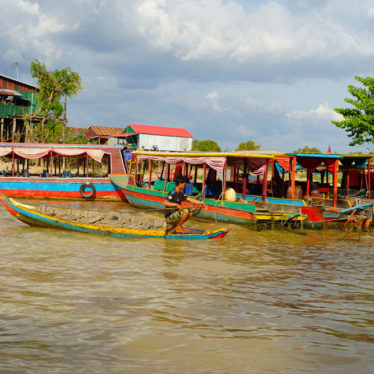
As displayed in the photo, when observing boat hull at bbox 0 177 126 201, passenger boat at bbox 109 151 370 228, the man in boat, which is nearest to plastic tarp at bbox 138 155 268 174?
passenger boat at bbox 109 151 370 228

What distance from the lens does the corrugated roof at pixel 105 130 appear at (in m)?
50.6

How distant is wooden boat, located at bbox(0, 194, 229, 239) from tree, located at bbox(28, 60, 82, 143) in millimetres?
26724

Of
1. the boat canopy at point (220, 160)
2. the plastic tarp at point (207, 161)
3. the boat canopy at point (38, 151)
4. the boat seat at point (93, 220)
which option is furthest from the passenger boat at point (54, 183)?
the boat seat at point (93, 220)

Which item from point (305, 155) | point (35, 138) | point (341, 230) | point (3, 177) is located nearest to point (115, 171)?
point (3, 177)

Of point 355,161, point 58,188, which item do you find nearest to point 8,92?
point 58,188

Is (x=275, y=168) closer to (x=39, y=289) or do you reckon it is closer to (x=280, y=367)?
(x=39, y=289)

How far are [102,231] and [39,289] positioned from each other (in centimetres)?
462

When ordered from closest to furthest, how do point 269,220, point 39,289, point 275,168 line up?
point 39,289, point 269,220, point 275,168

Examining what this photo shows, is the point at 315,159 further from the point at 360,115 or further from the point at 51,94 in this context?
the point at 51,94

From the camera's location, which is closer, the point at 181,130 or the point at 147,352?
the point at 147,352

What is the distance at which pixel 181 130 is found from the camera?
46250 mm

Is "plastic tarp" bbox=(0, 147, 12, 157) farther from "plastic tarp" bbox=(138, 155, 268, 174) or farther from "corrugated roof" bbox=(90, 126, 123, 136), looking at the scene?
"corrugated roof" bbox=(90, 126, 123, 136)

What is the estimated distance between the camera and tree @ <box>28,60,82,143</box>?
38.3m

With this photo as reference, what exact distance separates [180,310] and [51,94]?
3664cm
